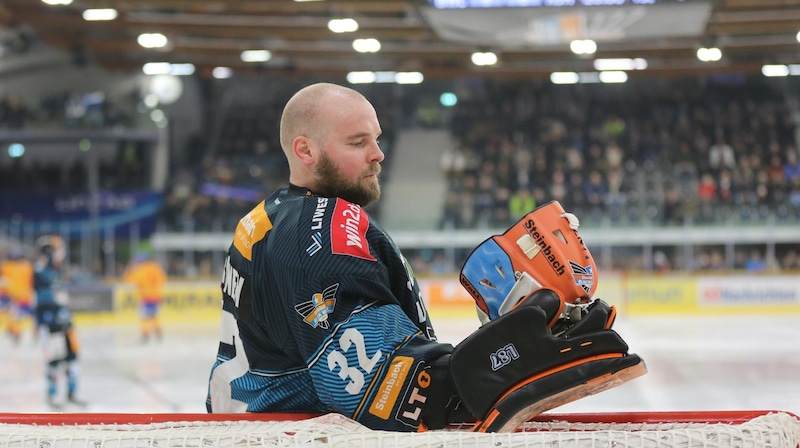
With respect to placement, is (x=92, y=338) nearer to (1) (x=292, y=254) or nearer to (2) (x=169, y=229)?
(2) (x=169, y=229)

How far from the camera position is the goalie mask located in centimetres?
128

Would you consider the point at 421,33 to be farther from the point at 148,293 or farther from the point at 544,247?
the point at 544,247

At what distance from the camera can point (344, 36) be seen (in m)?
19.3

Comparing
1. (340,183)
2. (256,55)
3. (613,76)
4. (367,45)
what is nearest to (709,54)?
(613,76)

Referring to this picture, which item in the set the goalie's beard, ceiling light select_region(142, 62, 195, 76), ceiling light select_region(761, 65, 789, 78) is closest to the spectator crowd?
ceiling light select_region(761, 65, 789, 78)

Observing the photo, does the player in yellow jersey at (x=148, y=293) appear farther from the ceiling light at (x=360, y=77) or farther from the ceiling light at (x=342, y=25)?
the ceiling light at (x=360, y=77)

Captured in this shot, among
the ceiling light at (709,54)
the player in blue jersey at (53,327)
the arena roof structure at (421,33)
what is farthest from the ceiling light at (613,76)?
the player in blue jersey at (53,327)

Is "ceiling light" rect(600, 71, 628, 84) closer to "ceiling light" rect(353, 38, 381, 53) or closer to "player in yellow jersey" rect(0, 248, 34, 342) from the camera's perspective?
"ceiling light" rect(353, 38, 381, 53)

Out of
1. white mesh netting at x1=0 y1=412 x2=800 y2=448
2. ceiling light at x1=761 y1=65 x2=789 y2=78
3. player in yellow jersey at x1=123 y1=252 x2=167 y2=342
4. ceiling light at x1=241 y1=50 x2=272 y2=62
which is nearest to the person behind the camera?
white mesh netting at x1=0 y1=412 x2=800 y2=448

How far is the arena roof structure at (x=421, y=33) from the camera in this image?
41.2ft

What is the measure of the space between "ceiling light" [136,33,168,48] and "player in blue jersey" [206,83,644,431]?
18.9 metres

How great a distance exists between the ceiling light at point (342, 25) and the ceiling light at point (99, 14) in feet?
13.9

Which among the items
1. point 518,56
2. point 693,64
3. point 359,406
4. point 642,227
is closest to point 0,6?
point 518,56

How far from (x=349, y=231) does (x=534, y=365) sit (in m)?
0.36
